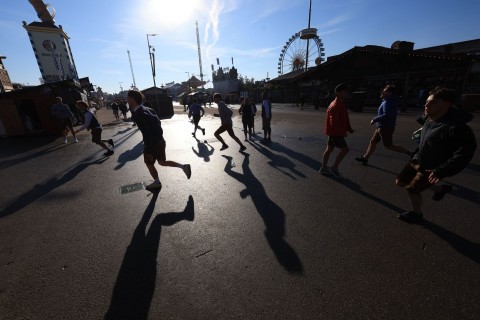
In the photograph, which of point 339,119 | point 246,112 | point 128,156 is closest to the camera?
point 339,119

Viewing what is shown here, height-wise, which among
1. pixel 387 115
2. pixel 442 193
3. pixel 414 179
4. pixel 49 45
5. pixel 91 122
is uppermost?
pixel 49 45

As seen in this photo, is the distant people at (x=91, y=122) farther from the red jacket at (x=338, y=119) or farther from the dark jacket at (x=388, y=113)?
the dark jacket at (x=388, y=113)

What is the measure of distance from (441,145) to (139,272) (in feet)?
11.8

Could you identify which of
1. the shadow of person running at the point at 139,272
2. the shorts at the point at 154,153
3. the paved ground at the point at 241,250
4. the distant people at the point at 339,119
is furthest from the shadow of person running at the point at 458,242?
the shorts at the point at 154,153

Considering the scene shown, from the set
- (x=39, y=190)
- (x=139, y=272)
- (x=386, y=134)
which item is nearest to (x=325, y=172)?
(x=386, y=134)

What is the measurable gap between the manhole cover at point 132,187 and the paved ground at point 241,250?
16cm

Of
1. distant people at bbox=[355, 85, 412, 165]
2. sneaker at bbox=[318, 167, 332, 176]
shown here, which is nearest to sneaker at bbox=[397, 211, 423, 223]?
sneaker at bbox=[318, 167, 332, 176]

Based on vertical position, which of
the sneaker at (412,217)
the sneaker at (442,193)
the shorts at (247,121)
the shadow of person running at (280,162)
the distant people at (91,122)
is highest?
the distant people at (91,122)

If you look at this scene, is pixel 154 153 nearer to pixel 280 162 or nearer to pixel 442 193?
pixel 280 162

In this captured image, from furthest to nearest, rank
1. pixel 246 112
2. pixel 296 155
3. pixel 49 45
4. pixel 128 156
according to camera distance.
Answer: pixel 49 45, pixel 246 112, pixel 128 156, pixel 296 155

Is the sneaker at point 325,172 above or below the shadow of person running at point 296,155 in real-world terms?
above

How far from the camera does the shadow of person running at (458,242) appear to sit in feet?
8.35

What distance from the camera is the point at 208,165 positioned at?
633 centimetres

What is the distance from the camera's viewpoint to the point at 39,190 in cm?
512
